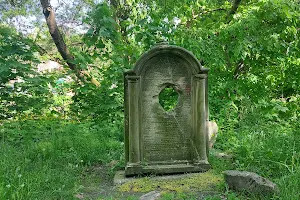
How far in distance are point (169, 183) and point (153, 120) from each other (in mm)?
902

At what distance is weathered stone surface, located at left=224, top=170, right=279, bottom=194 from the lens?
10.3 feet

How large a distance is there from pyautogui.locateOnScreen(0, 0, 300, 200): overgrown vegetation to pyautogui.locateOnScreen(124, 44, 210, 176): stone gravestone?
496 mm

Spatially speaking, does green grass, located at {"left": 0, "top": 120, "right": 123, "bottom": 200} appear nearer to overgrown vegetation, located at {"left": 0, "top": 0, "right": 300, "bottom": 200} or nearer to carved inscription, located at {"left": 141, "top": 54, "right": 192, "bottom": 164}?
overgrown vegetation, located at {"left": 0, "top": 0, "right": 300, "bottom": 200}

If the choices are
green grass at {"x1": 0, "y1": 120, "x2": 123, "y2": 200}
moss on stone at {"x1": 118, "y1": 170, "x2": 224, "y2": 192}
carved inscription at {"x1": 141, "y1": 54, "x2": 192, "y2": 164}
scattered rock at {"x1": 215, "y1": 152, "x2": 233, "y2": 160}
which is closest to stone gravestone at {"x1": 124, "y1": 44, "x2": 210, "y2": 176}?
carved inscription at {"x1": 141, "y1": 54, "x2": 192, "y2": 164}

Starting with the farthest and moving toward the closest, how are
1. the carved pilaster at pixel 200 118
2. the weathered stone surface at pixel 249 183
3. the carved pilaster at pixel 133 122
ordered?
the carved pilaster at pixel 200 118, the carved pilaster at pixel 133 122, the weathered stone surface at pixel 249 183

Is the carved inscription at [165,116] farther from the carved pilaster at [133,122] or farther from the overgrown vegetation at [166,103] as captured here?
the overgrown vegetation at [166,103]

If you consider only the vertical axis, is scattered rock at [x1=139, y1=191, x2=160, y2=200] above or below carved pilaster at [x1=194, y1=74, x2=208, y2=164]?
below

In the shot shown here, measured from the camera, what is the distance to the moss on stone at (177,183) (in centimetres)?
382

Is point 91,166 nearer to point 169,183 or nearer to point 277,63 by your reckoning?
point 169,183

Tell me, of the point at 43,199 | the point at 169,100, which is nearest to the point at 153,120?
the point at 43,199

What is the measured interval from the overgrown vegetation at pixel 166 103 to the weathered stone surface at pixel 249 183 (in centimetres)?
64

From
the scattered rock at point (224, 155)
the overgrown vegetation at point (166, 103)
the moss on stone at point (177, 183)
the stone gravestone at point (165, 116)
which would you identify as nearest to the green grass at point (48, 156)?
the overgrown vegetation at point (166, 103)

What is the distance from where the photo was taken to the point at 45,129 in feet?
21.4

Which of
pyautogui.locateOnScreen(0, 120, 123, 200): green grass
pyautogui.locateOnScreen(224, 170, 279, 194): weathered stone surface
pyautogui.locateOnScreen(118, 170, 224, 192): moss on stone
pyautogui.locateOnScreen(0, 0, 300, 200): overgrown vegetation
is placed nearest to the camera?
pyautogui.locateOnScreen(224, 170, 279, 194): weathered stone surface
